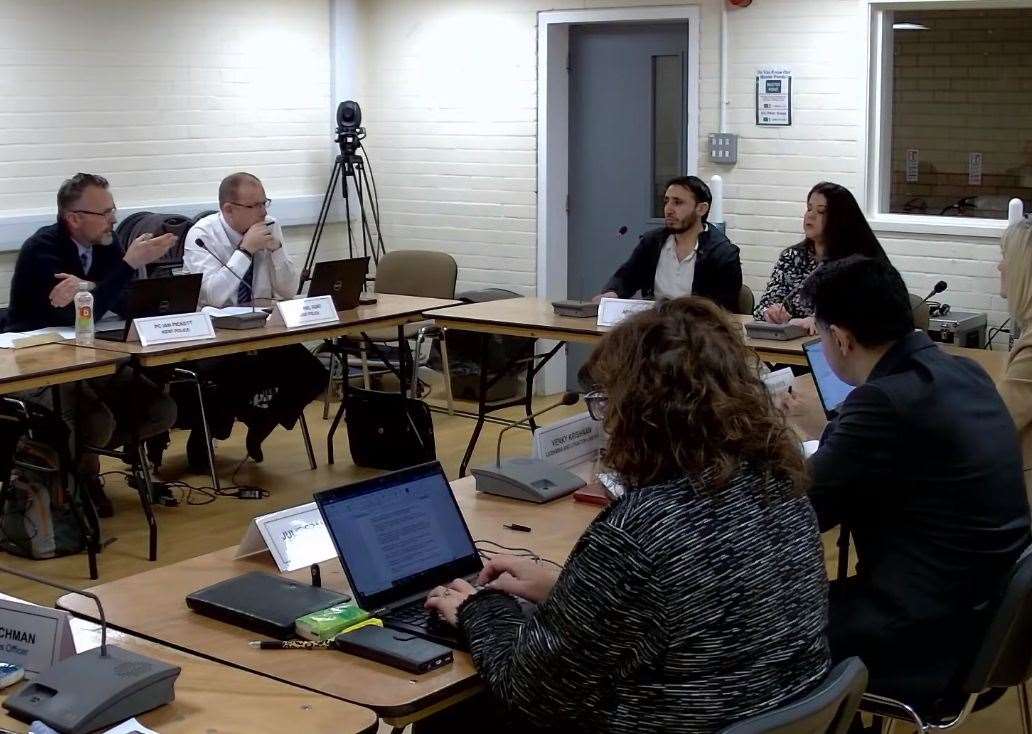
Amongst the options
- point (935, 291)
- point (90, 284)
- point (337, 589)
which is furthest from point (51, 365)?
point (935, 291)

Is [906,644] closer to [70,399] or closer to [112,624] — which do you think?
[112,624]

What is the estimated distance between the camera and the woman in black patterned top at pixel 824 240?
5.49 m

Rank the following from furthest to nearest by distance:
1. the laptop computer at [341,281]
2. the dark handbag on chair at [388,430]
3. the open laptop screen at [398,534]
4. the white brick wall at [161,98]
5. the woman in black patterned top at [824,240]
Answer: the white brick wall at [161,98] → the dark handbag on chair at [388,430] → the laptop computer at [341,281] → the woman in black patterned top at [824,240] → the open laptop screen at [398,534]

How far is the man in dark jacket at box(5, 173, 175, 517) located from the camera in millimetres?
5051

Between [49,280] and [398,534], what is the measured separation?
3.19 m

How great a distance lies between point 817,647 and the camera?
1.98m

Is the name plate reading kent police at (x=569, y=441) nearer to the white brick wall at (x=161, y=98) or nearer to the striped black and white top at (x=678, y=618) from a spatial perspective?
the striped black and white top at (x=678, y=618)

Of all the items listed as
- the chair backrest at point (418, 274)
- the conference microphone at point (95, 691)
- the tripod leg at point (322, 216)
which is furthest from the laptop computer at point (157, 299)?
the conference microphone at point (95, 691)

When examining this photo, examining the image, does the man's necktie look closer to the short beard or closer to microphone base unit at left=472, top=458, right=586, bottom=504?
the short beard

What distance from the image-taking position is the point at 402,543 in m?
2.41

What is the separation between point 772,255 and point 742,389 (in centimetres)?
496

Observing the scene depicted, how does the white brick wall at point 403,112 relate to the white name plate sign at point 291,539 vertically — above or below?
above

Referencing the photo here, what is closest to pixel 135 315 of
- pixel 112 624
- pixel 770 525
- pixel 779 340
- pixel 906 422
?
pixel 779 340

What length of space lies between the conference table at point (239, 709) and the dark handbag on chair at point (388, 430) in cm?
358
